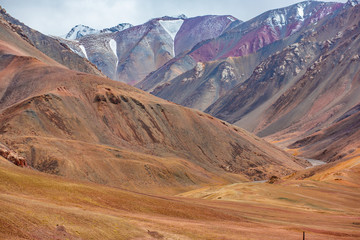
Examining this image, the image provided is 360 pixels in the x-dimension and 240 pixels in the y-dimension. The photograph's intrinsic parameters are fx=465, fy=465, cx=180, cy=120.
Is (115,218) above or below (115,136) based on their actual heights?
below

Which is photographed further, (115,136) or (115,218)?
(115,136)

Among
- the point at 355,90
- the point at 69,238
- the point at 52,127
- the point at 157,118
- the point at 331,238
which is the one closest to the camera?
the point at 69,238

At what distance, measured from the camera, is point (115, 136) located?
86.9 meters

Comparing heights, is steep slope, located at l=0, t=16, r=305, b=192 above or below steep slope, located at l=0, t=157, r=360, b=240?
above

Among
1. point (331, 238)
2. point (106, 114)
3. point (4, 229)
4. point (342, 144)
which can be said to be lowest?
point (4, 229)

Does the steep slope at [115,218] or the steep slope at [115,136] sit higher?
the steep slope at [115,136]

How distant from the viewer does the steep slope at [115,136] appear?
67875mm

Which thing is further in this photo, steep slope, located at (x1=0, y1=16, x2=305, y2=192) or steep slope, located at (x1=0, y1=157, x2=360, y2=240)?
Result: steep slope, located at (x1=0, y1=16, x2=305, y2=192)

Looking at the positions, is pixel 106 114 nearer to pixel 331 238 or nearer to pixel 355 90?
pixel 331 238

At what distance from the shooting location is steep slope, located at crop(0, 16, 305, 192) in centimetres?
6788

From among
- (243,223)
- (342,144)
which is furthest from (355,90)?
(243,223)

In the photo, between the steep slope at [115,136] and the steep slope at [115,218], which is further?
the steep slope at [115,136]

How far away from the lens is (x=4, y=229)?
16391mm

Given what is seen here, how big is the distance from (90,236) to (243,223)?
1451 centimetres
